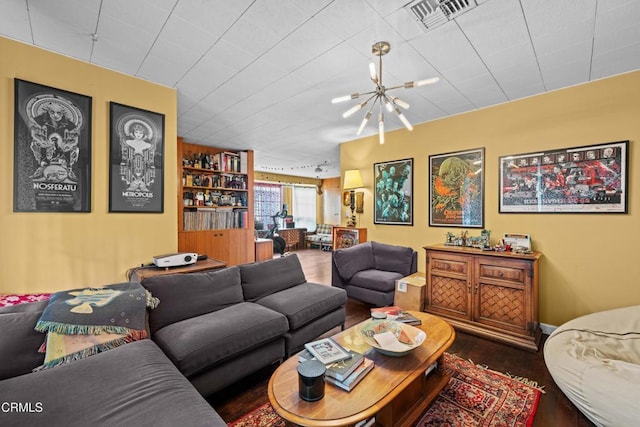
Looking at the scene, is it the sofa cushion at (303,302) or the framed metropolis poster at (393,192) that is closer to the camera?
the sofa cushion at (303,302)

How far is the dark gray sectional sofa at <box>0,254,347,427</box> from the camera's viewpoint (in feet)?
3.52

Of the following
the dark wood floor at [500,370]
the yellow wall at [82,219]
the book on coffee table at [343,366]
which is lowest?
the dark wood floor at [500,370]

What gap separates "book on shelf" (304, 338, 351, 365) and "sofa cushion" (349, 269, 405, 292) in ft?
5.66

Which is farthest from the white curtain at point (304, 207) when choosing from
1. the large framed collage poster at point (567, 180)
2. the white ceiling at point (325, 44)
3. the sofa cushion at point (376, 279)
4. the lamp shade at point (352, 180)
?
the large framed collage poster at point (567, 180)

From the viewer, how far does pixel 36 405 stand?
1.07 meters

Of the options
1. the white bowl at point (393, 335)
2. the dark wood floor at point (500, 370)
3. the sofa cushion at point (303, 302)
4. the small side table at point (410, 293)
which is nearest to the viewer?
the white bowl at point (393, 335)

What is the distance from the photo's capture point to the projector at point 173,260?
247cm

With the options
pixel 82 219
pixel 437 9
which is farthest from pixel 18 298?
pixel 437 9

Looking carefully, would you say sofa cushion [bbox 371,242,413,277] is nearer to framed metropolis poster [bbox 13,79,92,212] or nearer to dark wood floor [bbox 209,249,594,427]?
dark wood floor [bbox 209,249,594,427]

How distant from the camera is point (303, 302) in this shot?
240 centimetres

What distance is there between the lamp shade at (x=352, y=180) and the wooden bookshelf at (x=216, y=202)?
6.55 feet

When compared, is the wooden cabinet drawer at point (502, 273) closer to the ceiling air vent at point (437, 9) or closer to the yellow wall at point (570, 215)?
the yellow wall at point (570, 215)

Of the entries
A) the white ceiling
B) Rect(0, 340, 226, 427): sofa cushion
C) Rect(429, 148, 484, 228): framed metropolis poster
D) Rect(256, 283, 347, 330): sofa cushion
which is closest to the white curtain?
Rect(429, 148, 484, 228): framed metropolis poster

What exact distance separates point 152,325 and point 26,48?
7.62 ft
